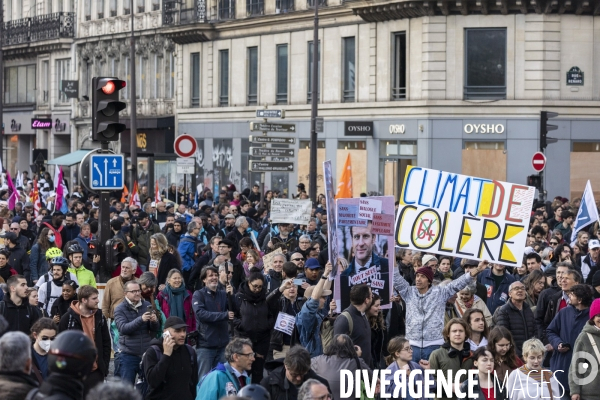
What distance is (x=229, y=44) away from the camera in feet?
164

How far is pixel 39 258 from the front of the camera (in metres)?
19.5

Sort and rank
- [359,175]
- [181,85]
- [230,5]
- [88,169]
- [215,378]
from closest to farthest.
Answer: [215,378]
[88,169]
[359,175]
[230,5]
[181,85]

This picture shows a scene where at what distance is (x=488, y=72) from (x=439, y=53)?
157cm

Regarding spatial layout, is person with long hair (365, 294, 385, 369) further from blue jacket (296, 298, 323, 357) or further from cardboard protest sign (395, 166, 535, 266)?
cardboard protest sign (395, 166, 535, 266)

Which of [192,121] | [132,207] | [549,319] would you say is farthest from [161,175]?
[549,319]

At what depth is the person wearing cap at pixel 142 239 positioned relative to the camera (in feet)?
69.3

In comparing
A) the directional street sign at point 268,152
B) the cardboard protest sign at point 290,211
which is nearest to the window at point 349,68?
the directional street sign at point 268,152

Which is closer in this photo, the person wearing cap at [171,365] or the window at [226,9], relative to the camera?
the person wearing cap at [171,365]

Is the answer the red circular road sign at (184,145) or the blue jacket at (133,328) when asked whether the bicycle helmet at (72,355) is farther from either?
the red circular road sign at (184,145)

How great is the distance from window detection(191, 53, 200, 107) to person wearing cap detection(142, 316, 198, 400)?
Answer: 4157 cm

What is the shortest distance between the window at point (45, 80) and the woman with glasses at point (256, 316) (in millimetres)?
54909

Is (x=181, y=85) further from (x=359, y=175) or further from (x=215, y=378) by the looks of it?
(x=215, y=378)

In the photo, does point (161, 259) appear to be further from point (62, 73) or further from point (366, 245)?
point (62, 73)

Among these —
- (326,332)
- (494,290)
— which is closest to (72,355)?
(326,332)
